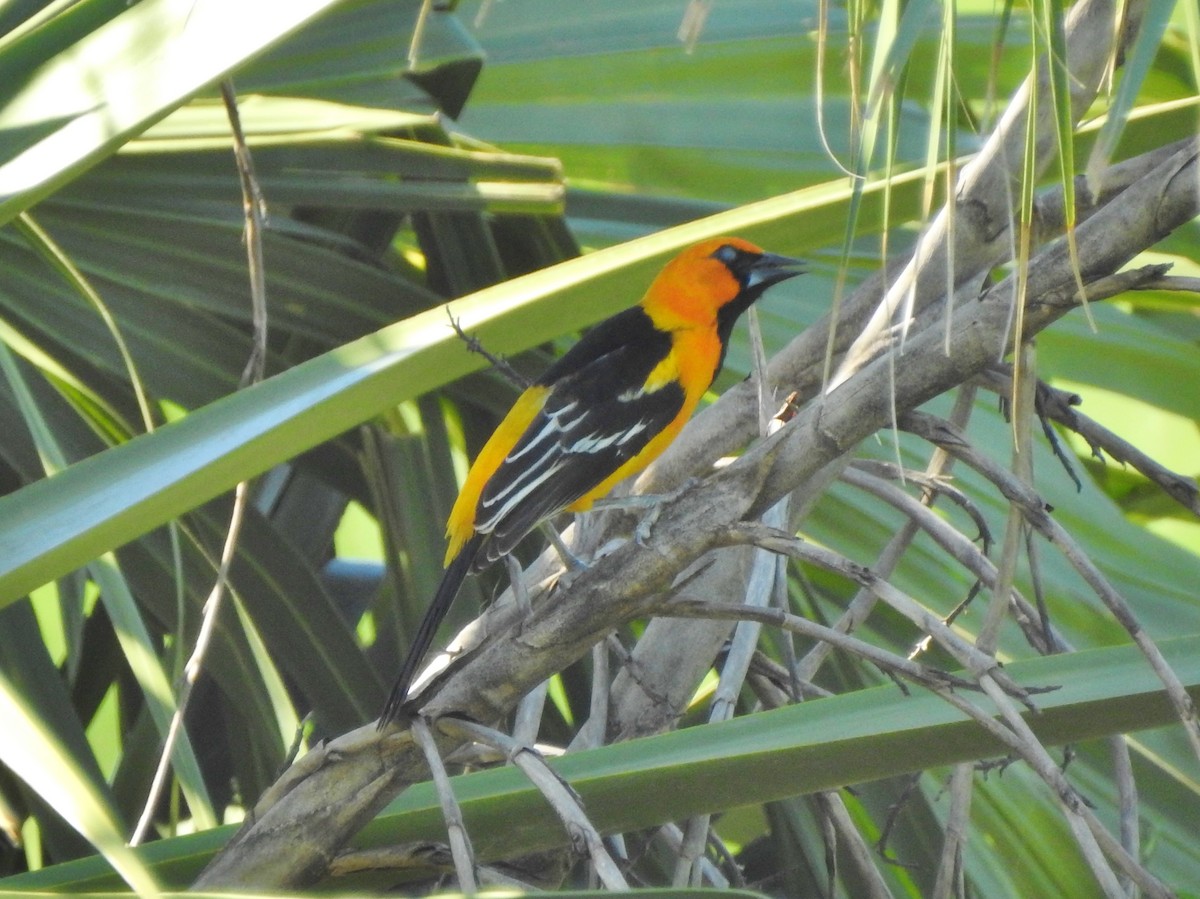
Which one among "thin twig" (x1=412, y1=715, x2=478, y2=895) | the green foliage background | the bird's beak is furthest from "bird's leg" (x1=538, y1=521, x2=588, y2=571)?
the bird's beak

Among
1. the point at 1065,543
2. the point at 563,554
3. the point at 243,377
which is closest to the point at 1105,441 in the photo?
the point at 1065,543

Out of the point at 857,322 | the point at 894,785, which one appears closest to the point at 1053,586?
the point at 894,785

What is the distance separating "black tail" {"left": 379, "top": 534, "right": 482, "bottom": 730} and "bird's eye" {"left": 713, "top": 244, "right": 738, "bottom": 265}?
1199mm

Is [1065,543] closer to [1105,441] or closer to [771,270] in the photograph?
[1105,441]

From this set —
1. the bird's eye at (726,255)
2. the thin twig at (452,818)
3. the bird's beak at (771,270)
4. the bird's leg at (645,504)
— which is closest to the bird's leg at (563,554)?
the bird's leg at (645,504)

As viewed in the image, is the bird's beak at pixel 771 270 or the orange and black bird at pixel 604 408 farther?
the bird's beak at pixel 771 270

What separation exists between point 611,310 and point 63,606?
1.61 meters

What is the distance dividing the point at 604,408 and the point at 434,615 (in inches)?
31.1

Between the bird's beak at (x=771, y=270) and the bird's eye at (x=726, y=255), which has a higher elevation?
the bird's eye at (x=726, y=255)

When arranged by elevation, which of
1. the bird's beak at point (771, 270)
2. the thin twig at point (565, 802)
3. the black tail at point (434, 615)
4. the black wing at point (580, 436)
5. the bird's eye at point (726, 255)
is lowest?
the thin twig at point (565, 802)

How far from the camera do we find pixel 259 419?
3.92 ft

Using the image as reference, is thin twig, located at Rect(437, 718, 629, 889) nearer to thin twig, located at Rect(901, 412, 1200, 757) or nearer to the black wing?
thin twig, located at Rect(901, 412, 1200, 757)

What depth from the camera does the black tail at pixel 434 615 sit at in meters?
1.66

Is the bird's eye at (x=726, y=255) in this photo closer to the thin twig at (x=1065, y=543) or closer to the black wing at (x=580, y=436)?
the black wing at (x=580, y=436)
